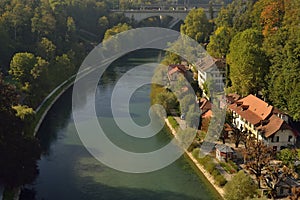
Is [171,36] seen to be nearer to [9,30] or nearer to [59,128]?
[9,30]

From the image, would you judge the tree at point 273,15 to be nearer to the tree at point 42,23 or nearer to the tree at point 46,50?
the tree at point 46,50

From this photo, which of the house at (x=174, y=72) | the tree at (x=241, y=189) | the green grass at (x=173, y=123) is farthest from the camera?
the house at (x=174, y=72)

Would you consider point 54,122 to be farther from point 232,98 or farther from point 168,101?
point 232,98

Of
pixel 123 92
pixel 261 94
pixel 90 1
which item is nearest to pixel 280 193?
pixel 261 94

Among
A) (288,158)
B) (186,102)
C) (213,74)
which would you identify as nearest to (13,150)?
(288,158)

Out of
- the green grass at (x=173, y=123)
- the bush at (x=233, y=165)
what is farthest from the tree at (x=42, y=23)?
the bush at (x=233, y=165)

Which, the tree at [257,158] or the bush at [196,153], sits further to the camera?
the bush at [196,153]

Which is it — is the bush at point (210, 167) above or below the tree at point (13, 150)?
below
